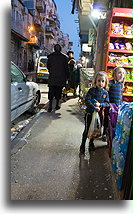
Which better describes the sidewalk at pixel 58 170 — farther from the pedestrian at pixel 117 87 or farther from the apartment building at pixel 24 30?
the apartment building at pixel 24 30

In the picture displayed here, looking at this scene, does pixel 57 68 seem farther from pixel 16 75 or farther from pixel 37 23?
pixel 37 23

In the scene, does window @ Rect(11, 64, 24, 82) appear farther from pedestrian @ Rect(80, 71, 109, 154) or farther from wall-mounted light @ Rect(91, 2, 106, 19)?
wall-mounted light @ Rect(91, 2, 106, 19)

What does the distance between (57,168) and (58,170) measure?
0.06 m

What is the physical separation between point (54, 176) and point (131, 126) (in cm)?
138

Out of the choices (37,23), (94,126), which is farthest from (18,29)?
(94,126)

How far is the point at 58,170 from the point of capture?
2.85 metres

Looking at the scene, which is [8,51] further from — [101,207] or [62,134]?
[62,134]

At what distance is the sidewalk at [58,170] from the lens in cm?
234

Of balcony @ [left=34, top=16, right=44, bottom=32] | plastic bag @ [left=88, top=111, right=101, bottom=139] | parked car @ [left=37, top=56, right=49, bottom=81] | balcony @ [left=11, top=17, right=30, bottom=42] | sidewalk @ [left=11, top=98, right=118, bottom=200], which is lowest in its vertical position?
sidewalk @ [left=11, top=98, right=118, bottom=200]

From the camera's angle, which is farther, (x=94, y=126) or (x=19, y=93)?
(x=19, y=93)

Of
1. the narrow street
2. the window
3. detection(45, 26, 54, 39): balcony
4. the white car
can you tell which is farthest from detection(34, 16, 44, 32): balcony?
the narrow street

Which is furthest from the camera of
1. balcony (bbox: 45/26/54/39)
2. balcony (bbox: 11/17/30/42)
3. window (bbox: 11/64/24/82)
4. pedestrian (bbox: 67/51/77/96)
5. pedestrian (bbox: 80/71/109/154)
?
balcony (bbox: 45/26/54/39)

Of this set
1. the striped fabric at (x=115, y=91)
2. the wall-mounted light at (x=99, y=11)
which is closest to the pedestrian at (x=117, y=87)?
the striped fabric at (x=115, y=91)

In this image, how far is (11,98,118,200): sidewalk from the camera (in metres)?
2.34
